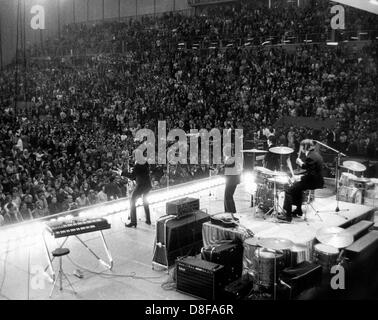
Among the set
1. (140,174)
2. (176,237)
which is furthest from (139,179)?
(176,237)

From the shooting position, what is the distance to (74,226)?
17.9 feet

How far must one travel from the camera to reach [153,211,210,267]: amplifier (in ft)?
18.7

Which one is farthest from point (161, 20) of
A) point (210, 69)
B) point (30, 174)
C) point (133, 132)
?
point (30, 174)

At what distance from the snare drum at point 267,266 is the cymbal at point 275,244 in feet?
0.53

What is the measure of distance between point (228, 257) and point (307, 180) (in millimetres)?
2050

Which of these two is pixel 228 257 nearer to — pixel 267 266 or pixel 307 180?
pixel 267 266

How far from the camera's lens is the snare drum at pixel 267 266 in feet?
16.1

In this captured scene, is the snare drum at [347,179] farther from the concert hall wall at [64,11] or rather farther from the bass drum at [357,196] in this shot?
the concert hall wall at [64,11]

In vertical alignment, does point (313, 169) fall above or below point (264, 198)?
above

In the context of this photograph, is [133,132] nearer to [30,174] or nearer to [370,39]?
[30,174]

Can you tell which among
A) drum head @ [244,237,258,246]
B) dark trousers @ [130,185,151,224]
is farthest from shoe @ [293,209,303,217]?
dark trousers @ [130,185,151,224]

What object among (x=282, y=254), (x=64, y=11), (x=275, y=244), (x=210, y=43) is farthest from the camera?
(x=64, y=11)

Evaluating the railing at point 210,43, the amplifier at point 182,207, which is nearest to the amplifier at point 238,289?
the amplifier at point 182,207

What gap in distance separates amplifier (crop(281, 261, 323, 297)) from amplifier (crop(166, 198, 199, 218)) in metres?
1.77
